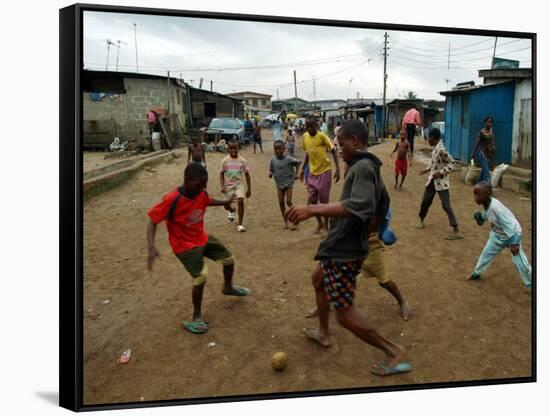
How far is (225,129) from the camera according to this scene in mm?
4730

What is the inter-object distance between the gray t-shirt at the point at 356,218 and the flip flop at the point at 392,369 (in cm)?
81

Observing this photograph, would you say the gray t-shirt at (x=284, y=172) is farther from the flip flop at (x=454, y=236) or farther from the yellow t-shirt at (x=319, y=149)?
the flip flop at (x=454, y=236)

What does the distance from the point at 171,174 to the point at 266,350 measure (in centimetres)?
187

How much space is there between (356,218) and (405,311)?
4.34ft

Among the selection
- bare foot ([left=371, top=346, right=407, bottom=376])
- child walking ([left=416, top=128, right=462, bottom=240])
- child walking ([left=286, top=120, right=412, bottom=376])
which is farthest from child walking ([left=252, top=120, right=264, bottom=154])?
bare foot ([left=371, top=346, right=407, bottom=376])

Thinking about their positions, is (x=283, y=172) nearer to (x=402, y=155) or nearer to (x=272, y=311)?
(x=402, y=155)

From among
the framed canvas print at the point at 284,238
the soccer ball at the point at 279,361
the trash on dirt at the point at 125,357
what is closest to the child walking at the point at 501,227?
the framed canvas print at the point at 284,238

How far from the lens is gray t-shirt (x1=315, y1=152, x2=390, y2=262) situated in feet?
8.11

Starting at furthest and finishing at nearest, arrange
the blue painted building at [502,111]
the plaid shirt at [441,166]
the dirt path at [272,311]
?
the plaid shirt at [441,166] → the blue painted building at [502,111] → the dirt path at [272,311]

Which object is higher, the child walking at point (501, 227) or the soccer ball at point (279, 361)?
the child walking at point (501, 227)

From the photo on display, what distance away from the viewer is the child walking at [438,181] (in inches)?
182

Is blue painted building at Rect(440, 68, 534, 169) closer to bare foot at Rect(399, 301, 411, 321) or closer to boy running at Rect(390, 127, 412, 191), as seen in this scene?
boy running at Rect(390, 127, 412, 191)

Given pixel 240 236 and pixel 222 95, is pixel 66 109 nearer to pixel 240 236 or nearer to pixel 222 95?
pixel 222 95

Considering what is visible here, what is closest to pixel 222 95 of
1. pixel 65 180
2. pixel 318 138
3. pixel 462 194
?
Result: pixel 318 138
